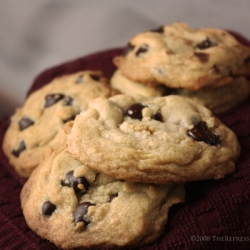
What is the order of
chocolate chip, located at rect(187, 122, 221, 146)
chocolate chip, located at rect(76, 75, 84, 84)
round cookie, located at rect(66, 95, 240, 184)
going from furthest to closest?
chocolate chip, located at rect(76, 75, 84, 84), chocolate chip, located at rect(187, 122, 221, 146), round cookie, located at rect(66, 95, 240, 184)

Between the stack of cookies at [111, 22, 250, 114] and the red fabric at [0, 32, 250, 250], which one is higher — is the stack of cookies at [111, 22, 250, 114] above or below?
above

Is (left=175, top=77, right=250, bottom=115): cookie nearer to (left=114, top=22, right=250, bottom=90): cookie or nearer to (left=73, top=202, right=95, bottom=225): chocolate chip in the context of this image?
(left=114, top=22, right=250, bottom=90): cookie

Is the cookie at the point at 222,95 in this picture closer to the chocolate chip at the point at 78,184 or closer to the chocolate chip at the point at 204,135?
the chocolate chip at the point at 204,135

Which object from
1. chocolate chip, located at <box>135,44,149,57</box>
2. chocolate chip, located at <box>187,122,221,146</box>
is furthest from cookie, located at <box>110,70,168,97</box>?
chocolate chip, located at <box>187,122,221,146</box>

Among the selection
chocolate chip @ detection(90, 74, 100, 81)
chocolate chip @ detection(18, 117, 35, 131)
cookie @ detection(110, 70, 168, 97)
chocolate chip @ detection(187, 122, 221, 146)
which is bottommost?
chocolate chip @ detection(18, 117, 35, 131)

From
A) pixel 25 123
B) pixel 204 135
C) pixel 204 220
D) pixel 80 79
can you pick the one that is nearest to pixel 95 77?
pixel 80 79

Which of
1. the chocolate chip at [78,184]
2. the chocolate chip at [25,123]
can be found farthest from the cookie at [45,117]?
the chocolate chip at [78,184]

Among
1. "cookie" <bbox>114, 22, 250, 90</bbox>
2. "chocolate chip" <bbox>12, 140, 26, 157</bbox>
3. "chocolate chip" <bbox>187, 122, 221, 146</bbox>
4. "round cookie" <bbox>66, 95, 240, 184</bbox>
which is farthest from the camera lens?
"chocolate chip" <bbox>12, 140, 26, 157</bbox>

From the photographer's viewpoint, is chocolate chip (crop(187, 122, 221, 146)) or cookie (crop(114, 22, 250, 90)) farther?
cookie (crop(114, 22, 250, 90))
